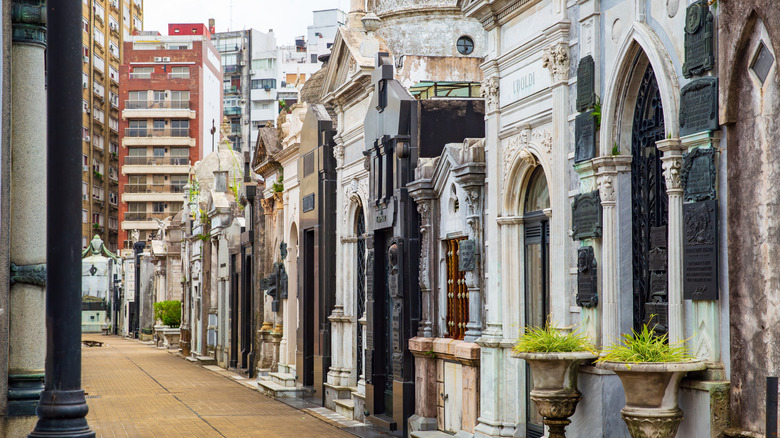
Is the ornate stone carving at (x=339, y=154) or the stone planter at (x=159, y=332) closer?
the ornate stone carving at (x=339, y=154)

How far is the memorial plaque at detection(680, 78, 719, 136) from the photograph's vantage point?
27.1 feet

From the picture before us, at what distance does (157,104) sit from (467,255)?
269ft

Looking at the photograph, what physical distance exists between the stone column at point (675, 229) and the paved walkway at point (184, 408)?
919cm

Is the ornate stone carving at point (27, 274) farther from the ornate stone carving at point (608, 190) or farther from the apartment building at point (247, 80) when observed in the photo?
the apartment building at point (247, 80)

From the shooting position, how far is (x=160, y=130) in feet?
303

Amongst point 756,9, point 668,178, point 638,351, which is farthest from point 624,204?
point 756,9

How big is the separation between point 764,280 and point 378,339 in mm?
10913

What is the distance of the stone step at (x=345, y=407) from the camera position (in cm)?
1919

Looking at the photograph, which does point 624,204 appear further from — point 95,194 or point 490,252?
point 95,194

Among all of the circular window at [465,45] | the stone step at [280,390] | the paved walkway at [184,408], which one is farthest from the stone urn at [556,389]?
the stone step at [280,390]

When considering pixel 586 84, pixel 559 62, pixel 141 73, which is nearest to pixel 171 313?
pixel 559 62

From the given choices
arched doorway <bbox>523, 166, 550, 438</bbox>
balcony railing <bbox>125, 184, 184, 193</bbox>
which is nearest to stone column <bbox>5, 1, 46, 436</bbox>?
arched doorway <bbox>523, 166, 550, 438</bbox>

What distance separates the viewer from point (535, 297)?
12.5 metres

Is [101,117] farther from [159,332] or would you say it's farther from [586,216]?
[586,216]
